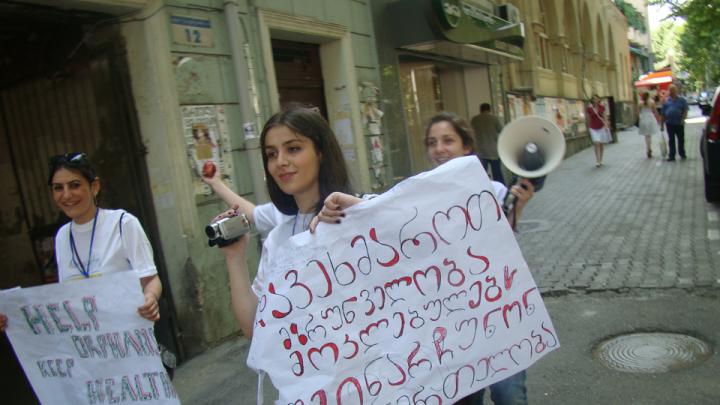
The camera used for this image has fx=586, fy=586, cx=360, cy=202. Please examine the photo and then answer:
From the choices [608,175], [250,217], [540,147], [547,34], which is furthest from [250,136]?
[547,34]

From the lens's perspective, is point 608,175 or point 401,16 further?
point 608,175

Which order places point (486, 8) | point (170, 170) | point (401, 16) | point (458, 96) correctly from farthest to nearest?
point (458, 96)
point (486, 8)
point (401, 16)
point (170, 170)

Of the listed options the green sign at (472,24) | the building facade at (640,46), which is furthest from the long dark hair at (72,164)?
the building facade at (640,46)

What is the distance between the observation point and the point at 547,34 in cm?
2012

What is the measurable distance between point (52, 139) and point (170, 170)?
4.74 ft

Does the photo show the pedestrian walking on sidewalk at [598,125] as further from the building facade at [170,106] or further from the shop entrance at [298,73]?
the shop entrance at [298,73]

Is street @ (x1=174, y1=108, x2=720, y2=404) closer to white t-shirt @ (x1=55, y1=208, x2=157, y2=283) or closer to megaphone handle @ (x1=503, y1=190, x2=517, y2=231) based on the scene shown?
white t-shirt @ (x1=55, y1=208, x2=157, y2=283)

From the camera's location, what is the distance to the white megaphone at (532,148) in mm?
2201

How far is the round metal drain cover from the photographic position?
3633 mm

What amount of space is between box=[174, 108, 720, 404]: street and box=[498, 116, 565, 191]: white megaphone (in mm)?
1784

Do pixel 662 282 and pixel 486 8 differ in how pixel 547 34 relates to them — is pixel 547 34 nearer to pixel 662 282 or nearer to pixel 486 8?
pixel 486 8

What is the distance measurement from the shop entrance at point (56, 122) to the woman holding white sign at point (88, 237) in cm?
173

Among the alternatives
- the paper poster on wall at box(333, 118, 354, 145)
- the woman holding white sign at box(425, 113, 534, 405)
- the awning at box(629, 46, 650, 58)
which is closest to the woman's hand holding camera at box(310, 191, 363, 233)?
the woman holding white sign at box(425, 113, 534, 405)

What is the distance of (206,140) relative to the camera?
Result: 5207 millimetres
